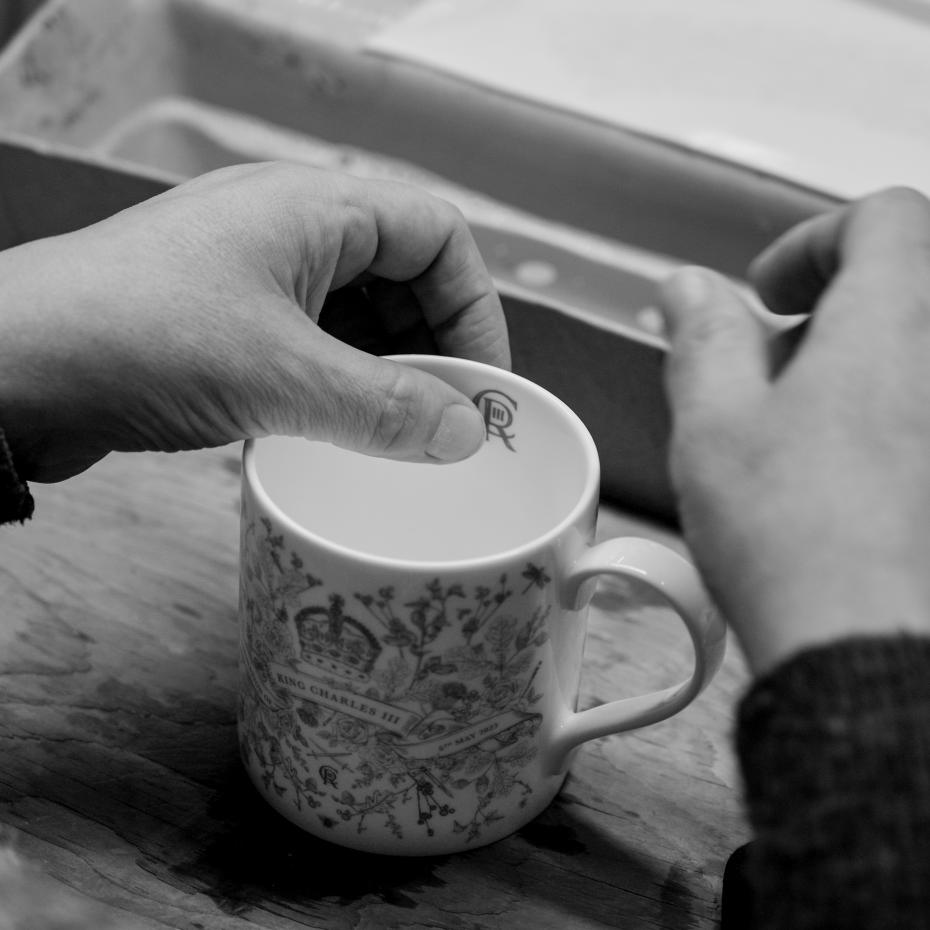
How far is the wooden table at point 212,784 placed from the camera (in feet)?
1.38

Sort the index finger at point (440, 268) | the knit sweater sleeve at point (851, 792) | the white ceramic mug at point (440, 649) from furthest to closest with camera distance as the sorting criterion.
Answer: the index finger at point (440, 268) < the white ceramic mug at point (440, 649) < the knit sweater sleeve at point (851, 792)

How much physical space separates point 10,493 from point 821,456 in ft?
0.89

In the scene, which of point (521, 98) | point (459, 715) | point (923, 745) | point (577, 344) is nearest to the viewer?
point (923, 745)

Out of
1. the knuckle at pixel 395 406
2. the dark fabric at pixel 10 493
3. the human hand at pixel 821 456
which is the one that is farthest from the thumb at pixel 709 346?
the dark fabric at pixel 10 493

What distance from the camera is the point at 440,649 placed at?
1.21ft

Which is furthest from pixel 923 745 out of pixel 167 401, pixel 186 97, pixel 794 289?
pixel 186 97

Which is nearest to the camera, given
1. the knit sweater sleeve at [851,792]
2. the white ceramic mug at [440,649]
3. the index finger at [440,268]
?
the knit sweater sleeve at [851,792]

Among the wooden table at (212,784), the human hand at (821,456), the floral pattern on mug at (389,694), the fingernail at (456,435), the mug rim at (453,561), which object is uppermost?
the human hand at (821,456)

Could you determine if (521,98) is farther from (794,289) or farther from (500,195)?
(794,289)

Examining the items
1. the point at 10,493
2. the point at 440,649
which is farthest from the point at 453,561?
the point at 10,493

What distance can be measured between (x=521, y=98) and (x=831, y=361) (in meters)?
0.51

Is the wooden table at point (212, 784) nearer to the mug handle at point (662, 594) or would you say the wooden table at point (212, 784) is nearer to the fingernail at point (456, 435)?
the mug handle at point (662, 594)

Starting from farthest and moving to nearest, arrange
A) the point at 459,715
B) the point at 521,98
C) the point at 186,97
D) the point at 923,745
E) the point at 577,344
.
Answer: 1. the point at 186,97
2. the point at 521,98
3. the point at 577,344
4. the point at 459,715
5. the point at 923,745

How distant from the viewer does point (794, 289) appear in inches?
13.6
